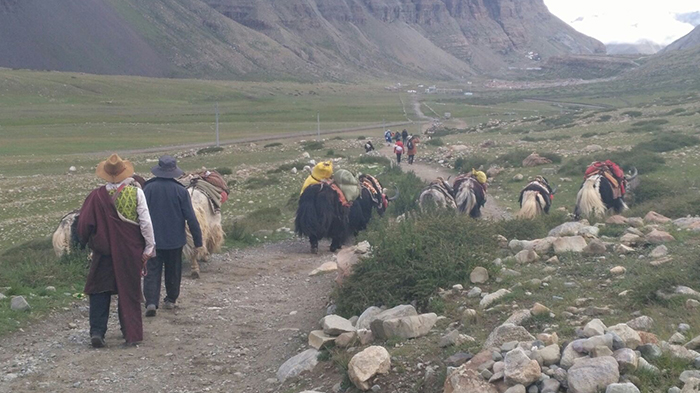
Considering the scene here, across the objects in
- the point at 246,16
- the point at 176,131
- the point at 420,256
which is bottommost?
the point at 176,131

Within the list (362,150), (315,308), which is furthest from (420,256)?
(362,150)

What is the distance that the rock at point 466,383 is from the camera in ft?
15.1

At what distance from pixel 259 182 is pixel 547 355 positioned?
17459 millimetres

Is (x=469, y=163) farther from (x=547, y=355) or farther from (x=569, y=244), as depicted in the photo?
(x=547, y=355)

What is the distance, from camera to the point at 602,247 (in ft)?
25.2

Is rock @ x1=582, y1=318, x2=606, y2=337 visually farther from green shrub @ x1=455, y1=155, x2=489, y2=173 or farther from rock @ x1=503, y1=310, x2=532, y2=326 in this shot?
green shrub @ x1=455, y1=155, x2=489, y2=173

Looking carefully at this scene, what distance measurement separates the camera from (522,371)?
4.56m

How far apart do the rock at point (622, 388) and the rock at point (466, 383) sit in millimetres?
680

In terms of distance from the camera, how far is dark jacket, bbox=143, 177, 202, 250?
8.30 metres

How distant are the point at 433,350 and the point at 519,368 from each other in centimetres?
115

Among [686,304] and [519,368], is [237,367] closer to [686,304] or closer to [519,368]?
[519,368]

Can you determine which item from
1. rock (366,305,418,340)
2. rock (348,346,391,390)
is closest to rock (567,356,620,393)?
rock (348,346,391,390)

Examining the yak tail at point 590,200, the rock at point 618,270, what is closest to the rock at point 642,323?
the rock at point 618,270

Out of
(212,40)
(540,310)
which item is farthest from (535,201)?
(212,40)
